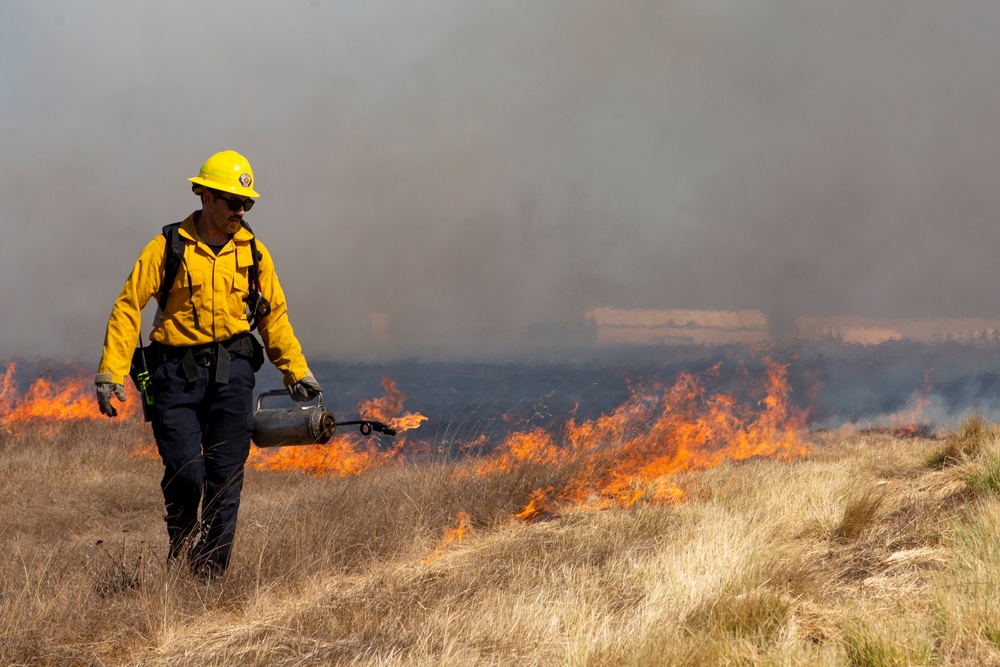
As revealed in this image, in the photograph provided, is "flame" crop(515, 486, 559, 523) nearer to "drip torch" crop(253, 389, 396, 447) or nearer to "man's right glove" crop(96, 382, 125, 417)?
"drip torch" crop(253, 389, 396, 447)

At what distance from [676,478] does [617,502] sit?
76cm

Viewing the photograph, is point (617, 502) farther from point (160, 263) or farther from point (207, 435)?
point (160, 263)

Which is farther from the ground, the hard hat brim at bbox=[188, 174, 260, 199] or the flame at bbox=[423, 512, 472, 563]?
the hard hat brim at bbox=[188, 174, 260, 199]

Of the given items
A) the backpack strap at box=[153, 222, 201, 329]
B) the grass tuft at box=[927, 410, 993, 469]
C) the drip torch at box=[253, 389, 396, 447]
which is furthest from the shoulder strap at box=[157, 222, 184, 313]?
the grass tuft at box=[927, 410, 993, 469]

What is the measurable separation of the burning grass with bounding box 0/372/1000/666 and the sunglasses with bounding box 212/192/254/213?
1855mm

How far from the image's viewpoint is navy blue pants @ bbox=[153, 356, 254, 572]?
4.75 m

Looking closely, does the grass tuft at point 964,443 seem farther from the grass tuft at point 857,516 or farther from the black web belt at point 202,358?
the black web belt at point 202,358

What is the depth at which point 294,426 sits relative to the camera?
16.8 ft

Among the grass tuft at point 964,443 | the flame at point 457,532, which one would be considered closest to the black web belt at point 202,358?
the flame at point 457,532

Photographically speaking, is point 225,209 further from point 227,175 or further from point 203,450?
point 203,450

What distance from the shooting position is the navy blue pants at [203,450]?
4.75 meters

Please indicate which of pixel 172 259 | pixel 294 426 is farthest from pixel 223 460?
pixel 172 259

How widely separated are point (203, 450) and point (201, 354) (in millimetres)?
596


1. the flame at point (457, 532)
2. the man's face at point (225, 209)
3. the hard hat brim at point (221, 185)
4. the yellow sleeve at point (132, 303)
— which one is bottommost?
the flame at point (457, 532)
